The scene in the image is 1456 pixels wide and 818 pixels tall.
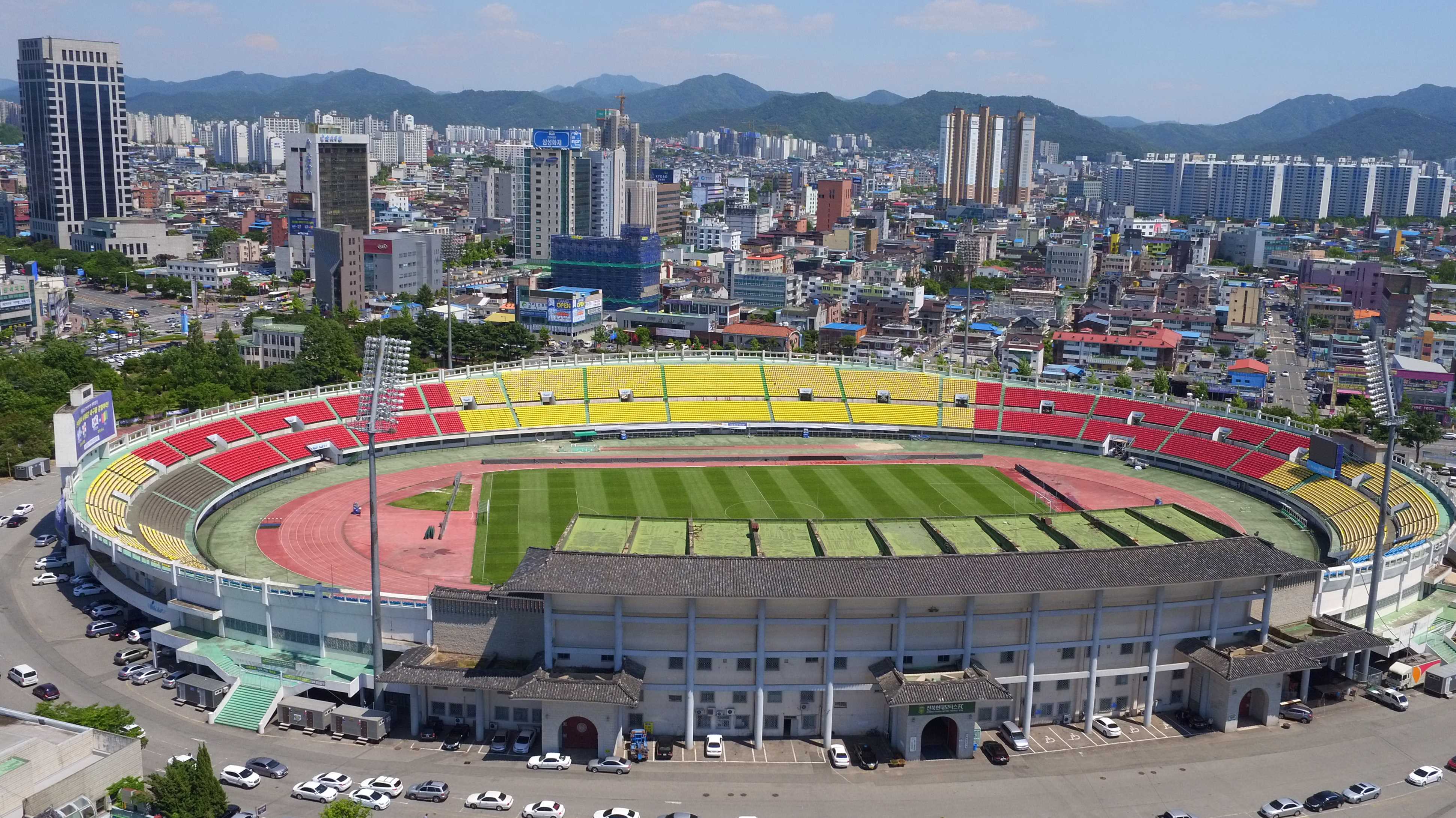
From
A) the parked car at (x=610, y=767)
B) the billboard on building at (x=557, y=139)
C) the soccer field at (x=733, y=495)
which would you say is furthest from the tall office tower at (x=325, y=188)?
the parked car at (x=610, y=767)

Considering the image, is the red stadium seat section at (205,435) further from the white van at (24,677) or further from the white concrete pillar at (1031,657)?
the white concrete pillar at (1031,657)

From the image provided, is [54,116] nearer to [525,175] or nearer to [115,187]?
[115,187]

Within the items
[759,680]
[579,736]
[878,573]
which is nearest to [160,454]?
[579,736]

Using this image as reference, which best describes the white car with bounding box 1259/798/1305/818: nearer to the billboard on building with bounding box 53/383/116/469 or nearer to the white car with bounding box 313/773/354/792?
the white car with bounding box 313/773/354/792

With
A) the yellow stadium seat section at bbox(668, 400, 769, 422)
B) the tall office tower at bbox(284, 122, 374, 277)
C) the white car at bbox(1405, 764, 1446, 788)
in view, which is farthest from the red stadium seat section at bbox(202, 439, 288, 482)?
the tall office tower at bbox(284, 122, 374, 277)

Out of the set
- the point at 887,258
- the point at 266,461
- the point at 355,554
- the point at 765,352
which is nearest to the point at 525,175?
the point at 887,258

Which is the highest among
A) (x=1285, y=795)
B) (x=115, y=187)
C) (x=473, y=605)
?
(x=115, y=187)

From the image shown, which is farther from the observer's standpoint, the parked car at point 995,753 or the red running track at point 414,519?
the red running track at point 414,519
